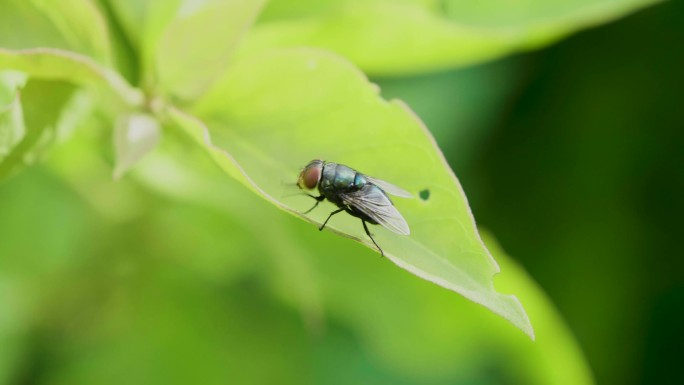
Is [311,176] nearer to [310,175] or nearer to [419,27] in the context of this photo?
[310,175]

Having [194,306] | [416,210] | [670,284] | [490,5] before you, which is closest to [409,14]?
[490,5]

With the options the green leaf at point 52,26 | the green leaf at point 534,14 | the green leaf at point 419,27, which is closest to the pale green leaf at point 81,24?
the green leaf at point 52,26

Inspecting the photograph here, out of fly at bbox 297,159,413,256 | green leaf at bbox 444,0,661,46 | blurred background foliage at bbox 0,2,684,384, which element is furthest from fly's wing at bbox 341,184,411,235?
green leaf at bbox 444,0,661,46

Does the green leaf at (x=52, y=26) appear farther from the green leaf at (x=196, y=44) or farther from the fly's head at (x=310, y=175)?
the fly's head at (x=310, y=175)

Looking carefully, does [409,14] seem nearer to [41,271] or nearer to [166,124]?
[166,124]

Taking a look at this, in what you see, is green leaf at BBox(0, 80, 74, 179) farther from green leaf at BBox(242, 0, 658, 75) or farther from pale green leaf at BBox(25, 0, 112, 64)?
green leaf at BBox(242, 0, 658, 75)

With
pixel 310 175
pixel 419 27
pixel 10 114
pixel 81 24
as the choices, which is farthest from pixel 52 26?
pixel 419 27
